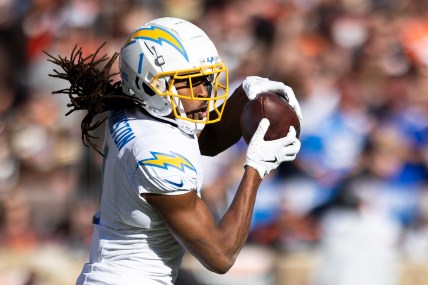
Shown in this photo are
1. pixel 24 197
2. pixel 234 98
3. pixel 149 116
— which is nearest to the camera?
pixel 149 116

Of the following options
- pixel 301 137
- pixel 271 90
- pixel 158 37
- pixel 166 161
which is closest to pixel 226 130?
pixel 271 90

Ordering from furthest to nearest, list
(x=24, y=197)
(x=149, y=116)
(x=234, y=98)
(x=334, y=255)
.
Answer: (x=24, y=197), (x=334, y=255), (x=234, y=98), (x=149, y=116)

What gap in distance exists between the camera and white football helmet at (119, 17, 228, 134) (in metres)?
3.02

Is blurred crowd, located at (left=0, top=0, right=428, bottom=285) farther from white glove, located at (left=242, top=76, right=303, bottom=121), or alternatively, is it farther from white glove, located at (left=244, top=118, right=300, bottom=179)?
white glove, located at (left=244, top=118, right=300, bottom=179)

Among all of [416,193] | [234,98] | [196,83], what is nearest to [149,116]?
[196,83]

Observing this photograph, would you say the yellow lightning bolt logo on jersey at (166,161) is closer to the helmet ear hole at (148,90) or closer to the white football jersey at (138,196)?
the white football jersey at (138,196)

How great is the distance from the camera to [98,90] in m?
3.10

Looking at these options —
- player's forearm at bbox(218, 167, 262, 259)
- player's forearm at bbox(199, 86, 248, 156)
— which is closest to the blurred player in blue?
player's forearm at bbox(218, 167, 262, 259)

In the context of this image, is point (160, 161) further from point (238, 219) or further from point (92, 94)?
point (92, 94)

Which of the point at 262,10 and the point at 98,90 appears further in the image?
the point at 262,10

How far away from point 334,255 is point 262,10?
6.84 feet

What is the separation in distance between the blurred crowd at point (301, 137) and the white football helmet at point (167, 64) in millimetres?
2738

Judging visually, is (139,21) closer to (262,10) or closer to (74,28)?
(74,28)

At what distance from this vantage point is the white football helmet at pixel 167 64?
3.02 meters
